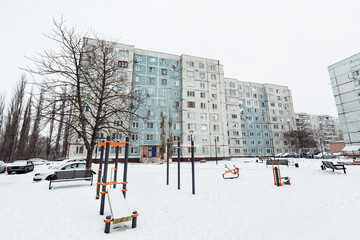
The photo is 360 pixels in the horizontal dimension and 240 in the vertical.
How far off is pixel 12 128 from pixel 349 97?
70.6 m

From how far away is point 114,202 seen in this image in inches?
195

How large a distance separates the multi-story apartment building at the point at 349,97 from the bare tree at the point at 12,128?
6555 cm

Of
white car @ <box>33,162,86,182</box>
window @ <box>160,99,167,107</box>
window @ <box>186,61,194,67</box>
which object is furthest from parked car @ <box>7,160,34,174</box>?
window @ <box>186,61,194,67</box>

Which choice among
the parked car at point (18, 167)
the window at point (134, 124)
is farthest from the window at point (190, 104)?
the parked car at point (18, 167)

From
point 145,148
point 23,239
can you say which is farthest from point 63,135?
point 145,148

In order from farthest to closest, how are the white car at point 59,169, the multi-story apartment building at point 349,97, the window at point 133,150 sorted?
1. the multi-story apartment building at point 349,97
2. the window at point 133,150
3. the white car at point 59,169

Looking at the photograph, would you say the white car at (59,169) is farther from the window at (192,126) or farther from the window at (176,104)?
the window at (176,104)

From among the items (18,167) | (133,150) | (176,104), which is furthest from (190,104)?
(18,167)

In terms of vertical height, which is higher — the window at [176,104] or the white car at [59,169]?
the window at [176,104]

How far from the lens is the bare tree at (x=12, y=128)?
2923 centimetres

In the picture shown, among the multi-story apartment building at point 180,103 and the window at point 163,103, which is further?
the window at point 163,103

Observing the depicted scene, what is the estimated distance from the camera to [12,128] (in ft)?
97.9

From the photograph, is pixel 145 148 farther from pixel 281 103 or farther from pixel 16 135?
pixel 281 103

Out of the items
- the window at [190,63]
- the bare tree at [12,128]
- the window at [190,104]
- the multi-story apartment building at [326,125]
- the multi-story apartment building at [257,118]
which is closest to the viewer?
the bare tree at [12,128]
